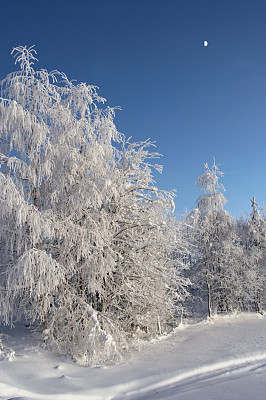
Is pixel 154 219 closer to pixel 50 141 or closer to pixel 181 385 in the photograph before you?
pixel 50 141

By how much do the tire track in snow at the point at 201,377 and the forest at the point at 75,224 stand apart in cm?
161

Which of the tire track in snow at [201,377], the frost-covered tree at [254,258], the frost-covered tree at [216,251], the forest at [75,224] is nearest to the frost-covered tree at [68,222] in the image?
the forest at [75,224]

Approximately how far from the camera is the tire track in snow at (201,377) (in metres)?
6.29

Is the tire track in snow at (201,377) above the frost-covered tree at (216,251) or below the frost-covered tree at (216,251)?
below

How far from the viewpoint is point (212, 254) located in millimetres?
21719

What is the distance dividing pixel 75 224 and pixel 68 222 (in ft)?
1.37

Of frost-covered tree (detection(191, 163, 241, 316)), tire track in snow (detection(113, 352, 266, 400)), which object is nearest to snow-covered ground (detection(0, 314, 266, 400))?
tire track in snow (detection(113, 352, 266, 400))

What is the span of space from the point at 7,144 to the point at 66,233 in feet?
11.4

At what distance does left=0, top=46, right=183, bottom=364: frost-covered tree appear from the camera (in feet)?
26.3

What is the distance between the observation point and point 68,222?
349 inches

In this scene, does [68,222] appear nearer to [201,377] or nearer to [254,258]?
[201,377]

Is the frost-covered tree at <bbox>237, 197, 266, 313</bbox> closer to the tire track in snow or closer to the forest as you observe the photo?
the forest

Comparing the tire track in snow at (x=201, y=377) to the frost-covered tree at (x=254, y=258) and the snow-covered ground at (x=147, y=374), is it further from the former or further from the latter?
the frost-covered tree at (x=254, y=258)

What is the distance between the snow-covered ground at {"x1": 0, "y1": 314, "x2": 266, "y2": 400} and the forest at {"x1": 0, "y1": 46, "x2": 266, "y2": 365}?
2.35 feet
